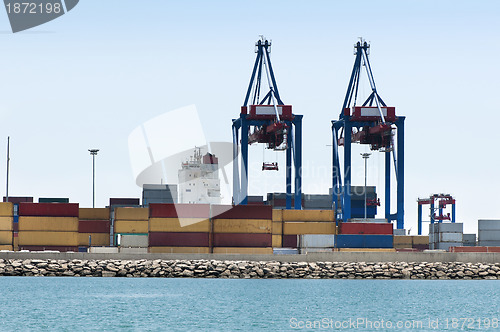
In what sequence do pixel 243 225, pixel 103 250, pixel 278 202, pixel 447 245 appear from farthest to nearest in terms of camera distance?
pixel 278 202
pixel 447 245
pixel 103 250
pixel 243 225

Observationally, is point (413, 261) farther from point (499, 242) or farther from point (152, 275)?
point (152, 275)

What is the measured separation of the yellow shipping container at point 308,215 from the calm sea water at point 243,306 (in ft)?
24.9

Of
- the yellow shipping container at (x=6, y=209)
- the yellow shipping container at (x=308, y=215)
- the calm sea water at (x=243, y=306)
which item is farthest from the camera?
the yellow shipping container at (x=308, y=215)

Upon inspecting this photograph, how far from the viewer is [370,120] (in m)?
95.7

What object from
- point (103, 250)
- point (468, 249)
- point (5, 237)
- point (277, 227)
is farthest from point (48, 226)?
point (468, 249)

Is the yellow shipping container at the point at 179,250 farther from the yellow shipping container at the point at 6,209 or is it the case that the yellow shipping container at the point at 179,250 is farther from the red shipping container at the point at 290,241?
the yellow shipping container at the point at 6,209

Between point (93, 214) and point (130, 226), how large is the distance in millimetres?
6109

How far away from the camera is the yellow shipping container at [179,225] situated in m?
70.6

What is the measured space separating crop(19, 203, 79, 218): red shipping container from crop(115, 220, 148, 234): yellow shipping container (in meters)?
5.00

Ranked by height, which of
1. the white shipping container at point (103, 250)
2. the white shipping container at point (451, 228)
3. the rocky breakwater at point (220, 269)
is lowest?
the rocky breakwater at point (220, 269)

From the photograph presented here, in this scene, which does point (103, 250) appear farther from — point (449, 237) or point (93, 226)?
point (449, 237)

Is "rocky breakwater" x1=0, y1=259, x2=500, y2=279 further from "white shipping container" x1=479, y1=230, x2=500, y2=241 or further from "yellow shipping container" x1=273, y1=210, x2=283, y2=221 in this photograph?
"white shipping container" x1=479, y1=230, x2=500, y2=241

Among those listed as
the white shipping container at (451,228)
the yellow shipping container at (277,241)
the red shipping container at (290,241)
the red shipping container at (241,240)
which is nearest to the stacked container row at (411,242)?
the white shipping container at (451,228)

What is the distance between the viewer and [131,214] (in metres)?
77.8
